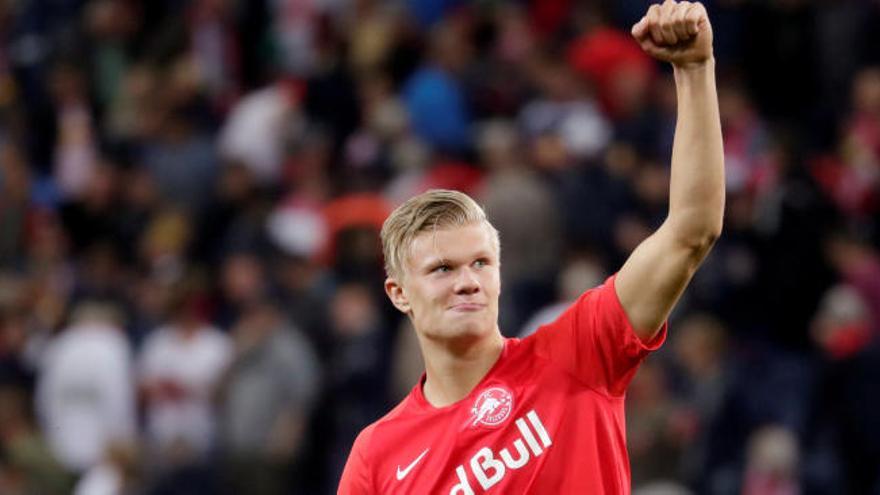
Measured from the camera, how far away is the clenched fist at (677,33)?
3748 millimetres

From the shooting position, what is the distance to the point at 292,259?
420 inches

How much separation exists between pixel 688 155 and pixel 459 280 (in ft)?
2.09

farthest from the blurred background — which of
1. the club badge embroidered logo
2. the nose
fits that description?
the nose

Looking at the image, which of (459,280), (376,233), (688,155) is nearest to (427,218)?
(459,280)

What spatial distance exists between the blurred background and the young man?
4.44 metres

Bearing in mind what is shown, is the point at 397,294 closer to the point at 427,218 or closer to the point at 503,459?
the point at 427,218

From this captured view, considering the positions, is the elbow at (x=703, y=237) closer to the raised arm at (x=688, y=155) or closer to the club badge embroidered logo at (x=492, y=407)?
the raised arm at (x=688, y=155)

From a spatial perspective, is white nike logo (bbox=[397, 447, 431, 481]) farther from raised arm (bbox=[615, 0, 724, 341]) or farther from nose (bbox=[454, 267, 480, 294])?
raised arm (bbox=[615, 0, 724, 341])

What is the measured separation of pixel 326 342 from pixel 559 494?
6255mm

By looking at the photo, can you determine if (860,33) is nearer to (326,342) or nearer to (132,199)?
(326,342)

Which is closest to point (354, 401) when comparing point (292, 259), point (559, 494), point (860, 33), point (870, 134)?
point (292, 259)

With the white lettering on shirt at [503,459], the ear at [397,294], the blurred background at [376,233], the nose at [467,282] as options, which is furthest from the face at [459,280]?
the blurred background at [376,233]

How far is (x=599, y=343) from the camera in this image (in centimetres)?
404

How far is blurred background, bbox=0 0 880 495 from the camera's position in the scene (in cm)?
917
